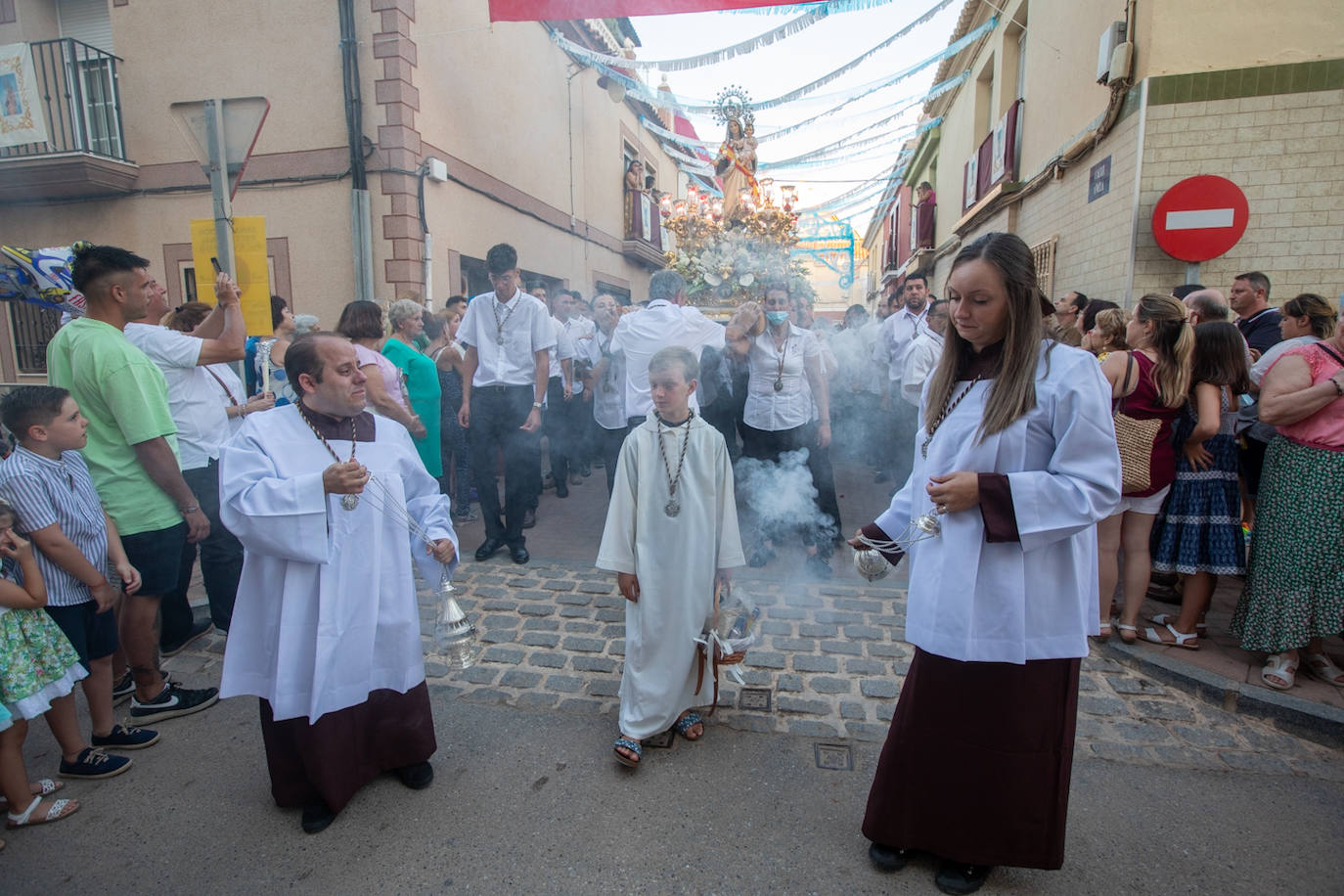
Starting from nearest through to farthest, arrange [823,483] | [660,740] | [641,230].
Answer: [660,740], [823,483], [641,230]

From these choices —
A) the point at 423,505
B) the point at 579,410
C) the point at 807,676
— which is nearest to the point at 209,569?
the point at 423,505

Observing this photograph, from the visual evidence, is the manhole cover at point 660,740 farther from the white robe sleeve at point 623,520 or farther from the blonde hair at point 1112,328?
the blonde hair at point 1112,328

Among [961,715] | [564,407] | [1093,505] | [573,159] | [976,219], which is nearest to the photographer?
[1093,505]

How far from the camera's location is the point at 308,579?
7.84ft

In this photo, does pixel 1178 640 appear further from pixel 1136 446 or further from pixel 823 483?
pixel 823 483

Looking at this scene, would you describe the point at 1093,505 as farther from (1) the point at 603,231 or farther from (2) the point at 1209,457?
(1) the point at 603,231

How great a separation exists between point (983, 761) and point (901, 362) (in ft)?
16.6

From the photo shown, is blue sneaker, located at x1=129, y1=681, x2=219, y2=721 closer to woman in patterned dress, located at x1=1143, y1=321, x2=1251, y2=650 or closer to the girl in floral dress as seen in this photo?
the girl in floral dress

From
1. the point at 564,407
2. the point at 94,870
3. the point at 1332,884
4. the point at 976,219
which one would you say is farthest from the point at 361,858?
the point at 976,219

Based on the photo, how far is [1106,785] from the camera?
2645 mm

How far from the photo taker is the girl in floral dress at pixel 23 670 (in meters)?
2.39

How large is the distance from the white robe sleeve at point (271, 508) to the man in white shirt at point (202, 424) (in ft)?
5.12

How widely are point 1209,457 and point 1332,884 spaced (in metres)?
2.23

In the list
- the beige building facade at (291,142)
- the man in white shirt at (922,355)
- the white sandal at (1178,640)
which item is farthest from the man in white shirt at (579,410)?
the white sandal at (1178,640)
